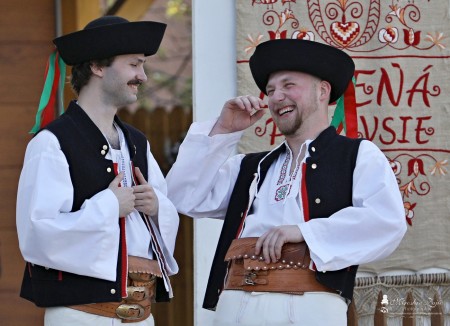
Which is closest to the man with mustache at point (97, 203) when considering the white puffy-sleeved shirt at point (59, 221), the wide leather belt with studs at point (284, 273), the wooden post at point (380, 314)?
the white puffy-sleeved shirt at point (59, 221)

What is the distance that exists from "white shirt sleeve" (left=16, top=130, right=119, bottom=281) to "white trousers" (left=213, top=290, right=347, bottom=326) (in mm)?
500

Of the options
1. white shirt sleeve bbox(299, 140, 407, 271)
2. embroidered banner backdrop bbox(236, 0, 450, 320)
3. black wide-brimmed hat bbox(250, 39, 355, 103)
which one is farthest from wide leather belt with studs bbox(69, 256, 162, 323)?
embroidered banner backdrop bbox(236, 0, 450, 320)

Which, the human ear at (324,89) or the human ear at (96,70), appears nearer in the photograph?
the human ear at (96,70)

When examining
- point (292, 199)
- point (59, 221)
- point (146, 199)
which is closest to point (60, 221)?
point (59, 221)

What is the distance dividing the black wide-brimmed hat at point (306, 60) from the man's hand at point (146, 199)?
2.16 feet

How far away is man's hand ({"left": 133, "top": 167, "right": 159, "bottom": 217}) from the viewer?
3906 millimetres

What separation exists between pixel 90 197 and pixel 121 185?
155mm

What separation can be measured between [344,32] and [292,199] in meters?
1.50

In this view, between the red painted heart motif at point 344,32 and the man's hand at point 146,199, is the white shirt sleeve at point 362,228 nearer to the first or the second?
the man's hand at point 146,199

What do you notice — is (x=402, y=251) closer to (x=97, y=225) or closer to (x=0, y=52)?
(x=97, y=225)

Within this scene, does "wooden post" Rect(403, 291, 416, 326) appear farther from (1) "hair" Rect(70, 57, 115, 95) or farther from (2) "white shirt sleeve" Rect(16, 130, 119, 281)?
(1) "hair" Rect(70, 57, 115, 95)

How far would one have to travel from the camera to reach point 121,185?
393 cm

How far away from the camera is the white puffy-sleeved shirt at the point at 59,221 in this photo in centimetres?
366

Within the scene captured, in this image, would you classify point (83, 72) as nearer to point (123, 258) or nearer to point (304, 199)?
point (123, 258)
